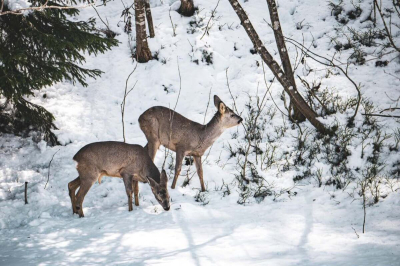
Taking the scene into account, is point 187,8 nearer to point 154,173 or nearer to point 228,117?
→ point 228,117

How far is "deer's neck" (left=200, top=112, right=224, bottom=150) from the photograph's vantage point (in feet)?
25.9

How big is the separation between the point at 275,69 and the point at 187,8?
533cm

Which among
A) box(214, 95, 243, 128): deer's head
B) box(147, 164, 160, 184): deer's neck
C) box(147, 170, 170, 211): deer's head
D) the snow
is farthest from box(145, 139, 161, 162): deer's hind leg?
the snow

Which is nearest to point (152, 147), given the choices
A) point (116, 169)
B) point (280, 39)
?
point (116, 169)

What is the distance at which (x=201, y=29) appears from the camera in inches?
479

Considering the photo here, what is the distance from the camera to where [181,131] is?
7895 millimetres

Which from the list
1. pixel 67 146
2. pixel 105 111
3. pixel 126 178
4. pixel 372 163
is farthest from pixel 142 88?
pixel 372 163

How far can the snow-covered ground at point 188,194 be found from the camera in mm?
5250

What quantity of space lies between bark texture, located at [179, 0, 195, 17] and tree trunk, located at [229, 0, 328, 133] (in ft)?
14.9

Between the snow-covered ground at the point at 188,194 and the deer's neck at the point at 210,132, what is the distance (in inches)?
24.8

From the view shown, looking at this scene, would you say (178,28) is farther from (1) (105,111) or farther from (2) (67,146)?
(2) (67,146)

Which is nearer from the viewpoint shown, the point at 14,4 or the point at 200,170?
the point at 14,4

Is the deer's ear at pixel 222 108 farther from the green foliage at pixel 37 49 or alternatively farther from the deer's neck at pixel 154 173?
the green foliage at pixel 37 49

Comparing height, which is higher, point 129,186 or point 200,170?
point 200,170
